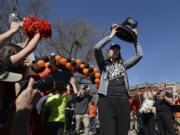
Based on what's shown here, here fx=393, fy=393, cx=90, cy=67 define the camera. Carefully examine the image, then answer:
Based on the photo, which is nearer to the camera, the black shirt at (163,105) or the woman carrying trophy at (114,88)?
the woman carrying trophy at (114,88)

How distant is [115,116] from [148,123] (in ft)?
21.5

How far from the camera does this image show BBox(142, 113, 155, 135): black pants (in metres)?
11.3

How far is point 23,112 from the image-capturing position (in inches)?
105

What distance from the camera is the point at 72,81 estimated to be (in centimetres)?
754

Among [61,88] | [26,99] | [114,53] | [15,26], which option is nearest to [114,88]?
[114,53]

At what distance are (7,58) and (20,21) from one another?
43 cm

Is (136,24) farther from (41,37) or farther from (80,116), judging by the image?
(80,116)

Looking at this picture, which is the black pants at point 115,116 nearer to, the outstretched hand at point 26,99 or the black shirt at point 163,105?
the outstretched hand at point 26,99

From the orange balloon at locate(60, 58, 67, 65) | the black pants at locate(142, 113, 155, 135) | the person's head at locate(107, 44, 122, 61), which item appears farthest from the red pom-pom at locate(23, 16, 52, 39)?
the black pants at locate(142, 113, 155, 135)

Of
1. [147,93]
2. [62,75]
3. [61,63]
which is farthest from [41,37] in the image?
[147,93]

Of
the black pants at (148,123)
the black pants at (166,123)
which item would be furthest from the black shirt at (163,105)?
the black pants at (148,123)

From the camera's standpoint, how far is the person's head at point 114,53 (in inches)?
217

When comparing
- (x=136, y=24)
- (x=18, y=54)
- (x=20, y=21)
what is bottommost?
(x=18, y=54)

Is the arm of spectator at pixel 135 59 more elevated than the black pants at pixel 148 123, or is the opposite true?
the arm of spectator at pixel 135 59
